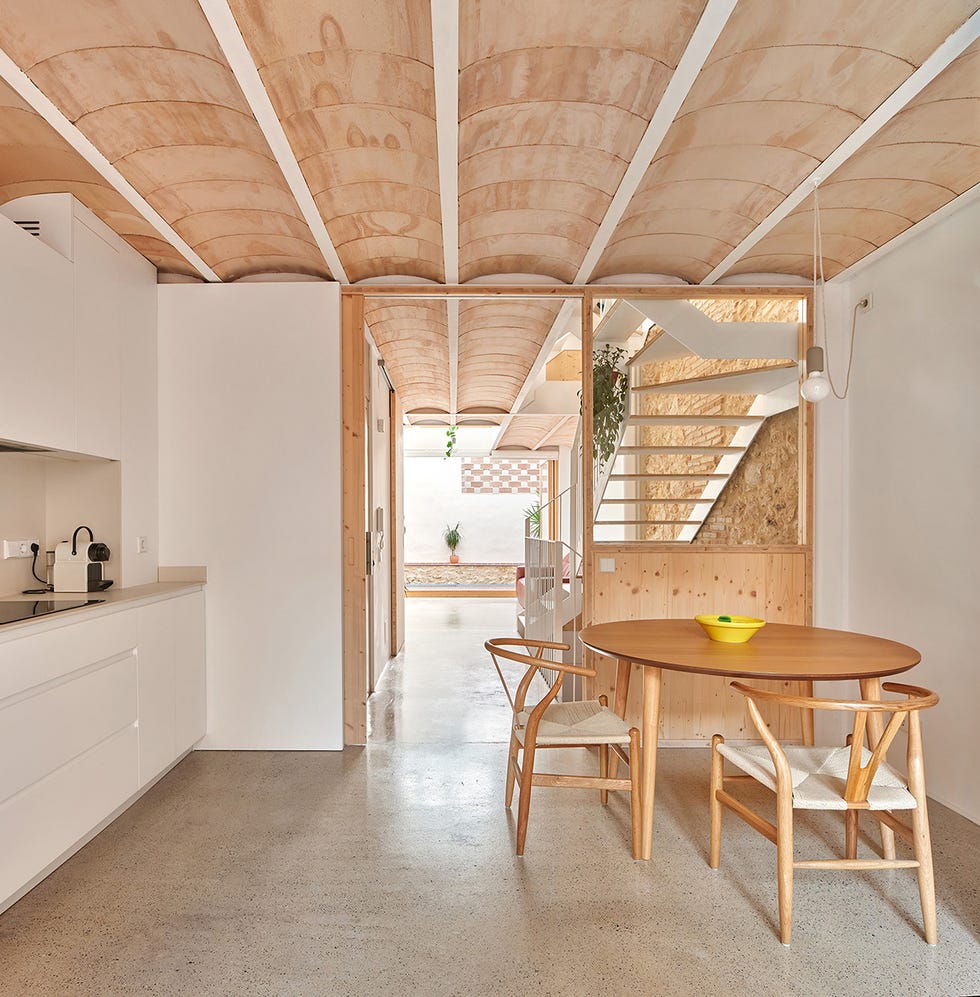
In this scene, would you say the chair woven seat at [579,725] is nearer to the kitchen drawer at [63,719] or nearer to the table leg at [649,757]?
the table leg at [649,757]

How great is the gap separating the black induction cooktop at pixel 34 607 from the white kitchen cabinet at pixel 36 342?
0.63 metres

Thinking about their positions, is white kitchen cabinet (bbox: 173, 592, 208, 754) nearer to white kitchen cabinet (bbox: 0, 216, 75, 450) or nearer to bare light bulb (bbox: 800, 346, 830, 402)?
white kitchen cabinet (bbox: 0, 216, 75, 450)

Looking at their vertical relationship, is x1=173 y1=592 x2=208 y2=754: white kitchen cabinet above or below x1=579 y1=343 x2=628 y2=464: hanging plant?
below

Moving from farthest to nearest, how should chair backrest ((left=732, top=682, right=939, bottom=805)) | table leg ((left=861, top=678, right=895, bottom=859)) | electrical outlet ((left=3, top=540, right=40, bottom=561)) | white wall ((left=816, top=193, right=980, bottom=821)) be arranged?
electrical outlet ((left=3, top=540, right=40, bottom=561)), white wall ((left=816, top=193, right=980, bottom=821)), table leg ((left=861, top=678, right=895, bottom=859)), chair backrest ((left=732, top=682, right=939, bottom=805))

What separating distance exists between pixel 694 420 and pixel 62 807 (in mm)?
3461

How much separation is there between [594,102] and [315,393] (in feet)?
7.28

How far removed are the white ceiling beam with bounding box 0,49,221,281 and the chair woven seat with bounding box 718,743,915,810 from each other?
3.10 metres

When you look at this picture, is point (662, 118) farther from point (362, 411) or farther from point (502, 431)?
point (502, 431)

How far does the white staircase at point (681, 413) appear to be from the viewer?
14.0 feet

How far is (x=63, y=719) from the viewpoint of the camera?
2678 mm

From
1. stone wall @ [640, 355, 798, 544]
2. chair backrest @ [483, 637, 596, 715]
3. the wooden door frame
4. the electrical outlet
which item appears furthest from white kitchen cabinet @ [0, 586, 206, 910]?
stone wall @ [640, 355, 798, 544]

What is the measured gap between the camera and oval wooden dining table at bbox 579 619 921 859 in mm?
2533

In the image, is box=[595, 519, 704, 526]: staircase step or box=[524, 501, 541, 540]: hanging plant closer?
box=[595, 519, 704, 526]: staircase step

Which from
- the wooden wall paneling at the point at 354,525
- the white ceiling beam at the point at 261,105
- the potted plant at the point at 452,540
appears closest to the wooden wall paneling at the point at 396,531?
the wooden wall paneling at the point at 354,525
